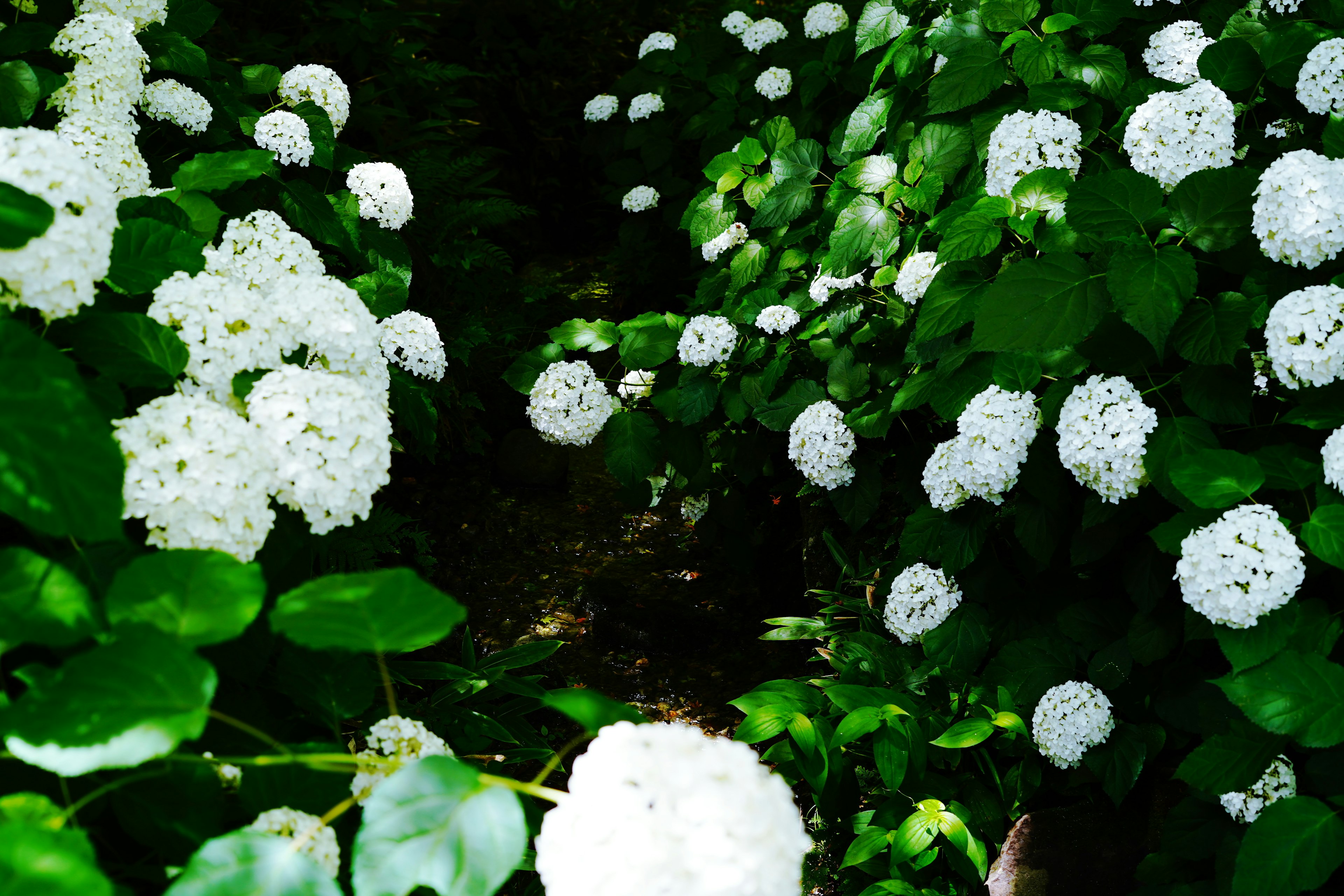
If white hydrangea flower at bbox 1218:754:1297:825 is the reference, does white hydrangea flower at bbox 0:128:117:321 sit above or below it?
above

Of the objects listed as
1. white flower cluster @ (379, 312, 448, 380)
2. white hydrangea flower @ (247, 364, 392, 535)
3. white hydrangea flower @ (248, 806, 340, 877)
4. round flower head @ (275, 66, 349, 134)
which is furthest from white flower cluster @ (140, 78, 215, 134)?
white hydrangea flower @ (248, 806, 340, 877)

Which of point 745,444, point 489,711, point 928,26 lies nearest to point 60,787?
point 489,711

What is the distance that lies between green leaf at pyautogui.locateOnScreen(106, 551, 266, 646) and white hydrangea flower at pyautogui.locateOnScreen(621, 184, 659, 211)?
13.0ft

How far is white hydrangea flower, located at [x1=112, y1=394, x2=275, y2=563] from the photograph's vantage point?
95 cm

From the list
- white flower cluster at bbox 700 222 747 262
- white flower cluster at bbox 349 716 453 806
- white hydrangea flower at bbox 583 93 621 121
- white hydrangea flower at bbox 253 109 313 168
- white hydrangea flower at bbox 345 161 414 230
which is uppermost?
white hydrangea flower at bbox 253 109 313 168

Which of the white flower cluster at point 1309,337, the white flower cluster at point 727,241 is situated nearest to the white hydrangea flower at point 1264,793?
the white flower cluster at point 1309,337

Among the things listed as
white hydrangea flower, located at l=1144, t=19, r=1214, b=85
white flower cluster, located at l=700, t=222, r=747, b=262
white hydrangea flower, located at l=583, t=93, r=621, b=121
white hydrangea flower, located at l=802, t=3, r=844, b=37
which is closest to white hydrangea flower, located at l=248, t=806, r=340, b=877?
white hydrangea flower, located at l=1144, t=19, r=1214, b=85

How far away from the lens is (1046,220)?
6.86 ft

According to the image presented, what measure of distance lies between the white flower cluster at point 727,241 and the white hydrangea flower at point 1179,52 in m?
1.39

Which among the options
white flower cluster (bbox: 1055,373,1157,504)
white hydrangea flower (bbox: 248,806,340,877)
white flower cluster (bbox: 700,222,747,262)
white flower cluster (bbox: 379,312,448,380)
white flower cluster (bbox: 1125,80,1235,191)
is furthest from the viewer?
white flower cluster (bbox: 700,222,747,262)

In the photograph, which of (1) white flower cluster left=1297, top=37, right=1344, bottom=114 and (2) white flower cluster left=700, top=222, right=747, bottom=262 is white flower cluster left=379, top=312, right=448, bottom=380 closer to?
(2) white flower cluster left=700, top=222, right=747, bottom=262

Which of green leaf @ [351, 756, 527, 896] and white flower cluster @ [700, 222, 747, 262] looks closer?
green leaf @ [351, 756, 527, 896]

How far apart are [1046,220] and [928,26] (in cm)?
93

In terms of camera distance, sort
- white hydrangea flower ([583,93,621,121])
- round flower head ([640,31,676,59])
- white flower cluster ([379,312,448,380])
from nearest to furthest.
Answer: white flower cluster ([379,312,448,380])
round flower head ([640,31,676,59])
white hydrangea flower ([583,93,621,121])
